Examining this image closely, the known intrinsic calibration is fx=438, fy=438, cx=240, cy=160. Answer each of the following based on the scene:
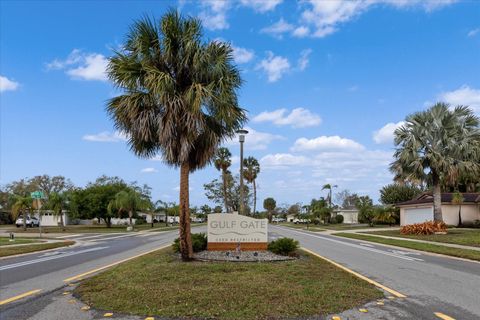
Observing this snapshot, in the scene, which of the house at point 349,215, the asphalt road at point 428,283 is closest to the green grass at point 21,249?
the asphalt road at point 428,283

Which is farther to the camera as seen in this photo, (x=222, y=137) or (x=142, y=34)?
Answer: (x=222, y=137)

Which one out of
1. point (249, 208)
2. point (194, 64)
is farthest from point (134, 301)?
point (249, 208)

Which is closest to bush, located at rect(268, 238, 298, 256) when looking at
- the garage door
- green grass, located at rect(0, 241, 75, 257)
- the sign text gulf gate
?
the sign text gulf gate

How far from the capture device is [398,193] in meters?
65.9

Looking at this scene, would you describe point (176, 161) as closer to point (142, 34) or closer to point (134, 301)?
point (142, 34)

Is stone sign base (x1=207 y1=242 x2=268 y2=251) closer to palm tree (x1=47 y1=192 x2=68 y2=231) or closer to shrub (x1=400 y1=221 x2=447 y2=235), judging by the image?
shrub (x1=400 y1=221 x2=447 y2=235)

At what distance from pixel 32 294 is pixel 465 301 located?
8.48m

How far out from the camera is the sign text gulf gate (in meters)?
15.8

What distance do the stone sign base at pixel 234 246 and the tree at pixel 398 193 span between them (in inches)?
2083

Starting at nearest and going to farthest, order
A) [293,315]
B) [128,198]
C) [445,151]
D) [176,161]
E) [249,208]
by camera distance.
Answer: [293,315] < [176,161] < [445,151] < [128,198] < [249,208]

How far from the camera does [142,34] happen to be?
12586 mm

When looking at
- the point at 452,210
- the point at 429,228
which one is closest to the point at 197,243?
the point at 429,228

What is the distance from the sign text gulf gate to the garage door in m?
30.4

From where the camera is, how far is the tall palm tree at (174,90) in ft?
40.3
